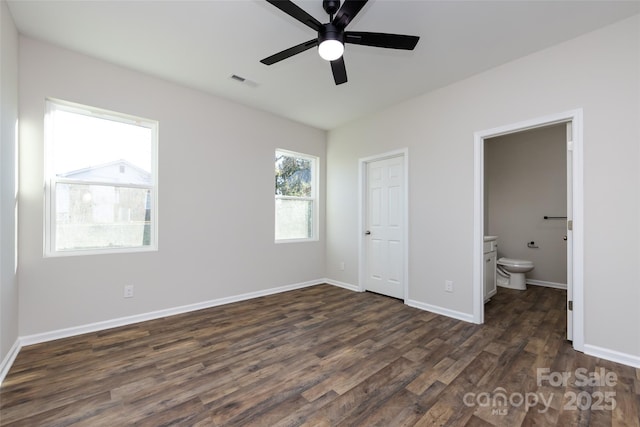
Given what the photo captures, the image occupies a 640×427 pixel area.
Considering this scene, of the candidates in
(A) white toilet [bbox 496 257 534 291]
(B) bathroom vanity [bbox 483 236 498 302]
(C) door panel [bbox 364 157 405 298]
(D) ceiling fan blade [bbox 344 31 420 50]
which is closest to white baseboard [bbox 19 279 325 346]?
(C) door panel [bbox 364 157 405 298]

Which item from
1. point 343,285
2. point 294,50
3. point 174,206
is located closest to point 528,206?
point 343,285

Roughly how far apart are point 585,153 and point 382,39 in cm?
201

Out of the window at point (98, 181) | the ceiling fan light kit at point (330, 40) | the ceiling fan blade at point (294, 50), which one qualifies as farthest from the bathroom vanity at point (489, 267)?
the window at point (98, 181)

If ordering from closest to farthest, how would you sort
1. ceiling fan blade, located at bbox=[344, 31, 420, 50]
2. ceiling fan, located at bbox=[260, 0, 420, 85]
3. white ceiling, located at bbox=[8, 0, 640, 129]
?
ceiling fan, located at bbox=[260, 0, 420, 85]
ceiling fan blade, located at bbox=[344, 31, 420, 50]
white ceiling, located at bbox=[8, 0, 640, 129]

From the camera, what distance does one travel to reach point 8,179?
2.11 metres

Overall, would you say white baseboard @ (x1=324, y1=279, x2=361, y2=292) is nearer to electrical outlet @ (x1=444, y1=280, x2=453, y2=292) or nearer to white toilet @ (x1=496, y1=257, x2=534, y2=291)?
electrical outlet @ (x1=444, y1=280, x2=453, y2=292)

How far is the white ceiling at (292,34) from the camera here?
6.83ft

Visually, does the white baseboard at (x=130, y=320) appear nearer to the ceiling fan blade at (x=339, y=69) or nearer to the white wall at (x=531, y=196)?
the ceiling fan blade at (x=339, y=69)

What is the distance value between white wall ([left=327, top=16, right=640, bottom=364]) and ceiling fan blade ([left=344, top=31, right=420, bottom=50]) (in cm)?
157

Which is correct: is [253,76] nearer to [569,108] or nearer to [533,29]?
[533,29]

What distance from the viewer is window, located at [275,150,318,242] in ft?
14.6

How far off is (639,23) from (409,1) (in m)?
1.81

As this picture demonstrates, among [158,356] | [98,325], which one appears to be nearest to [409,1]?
[158,356]

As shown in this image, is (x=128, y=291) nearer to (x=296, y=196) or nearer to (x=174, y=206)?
(x=174, y=206)
